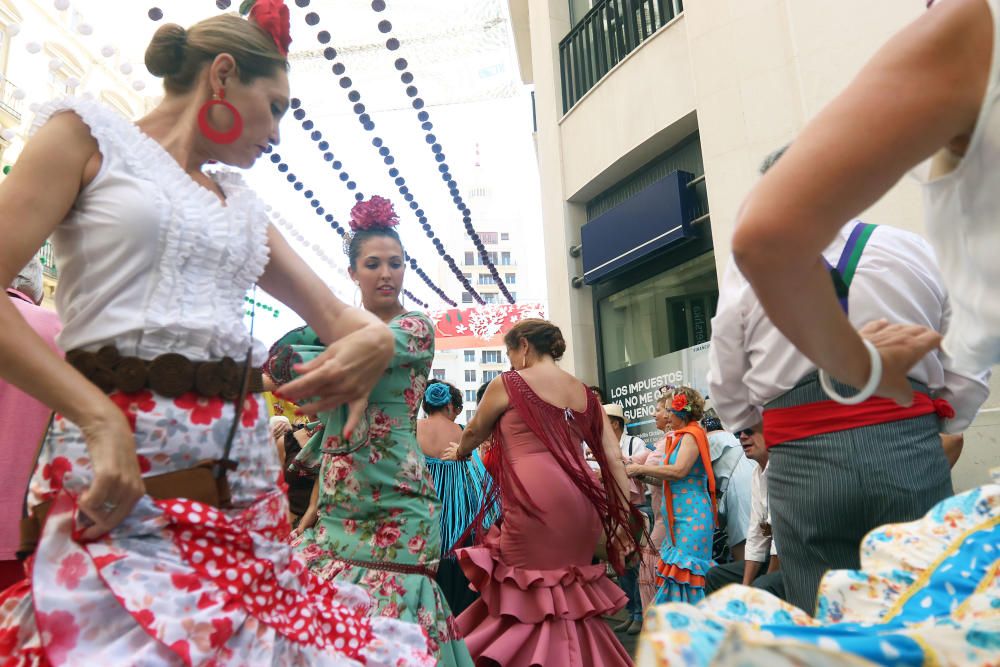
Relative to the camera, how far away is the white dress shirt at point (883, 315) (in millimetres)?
2154

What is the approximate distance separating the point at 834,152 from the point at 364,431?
82.8 inches

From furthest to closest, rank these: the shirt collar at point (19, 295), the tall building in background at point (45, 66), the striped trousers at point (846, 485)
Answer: the tall building in background at point (45, 66)
the shirt collar at point (19, 295)
the striped trousers at point (846, 485)

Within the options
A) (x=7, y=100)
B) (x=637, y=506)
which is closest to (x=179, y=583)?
(x=637, y=506)

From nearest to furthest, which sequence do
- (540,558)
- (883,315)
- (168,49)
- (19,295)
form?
(168,49)
(883,315)
(19,295)
(540,558)

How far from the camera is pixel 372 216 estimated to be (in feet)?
10.9

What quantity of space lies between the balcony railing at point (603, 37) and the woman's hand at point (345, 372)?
316 inches

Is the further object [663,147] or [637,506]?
[663,147]

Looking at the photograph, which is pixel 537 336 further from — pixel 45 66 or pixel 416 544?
pixel 45 66

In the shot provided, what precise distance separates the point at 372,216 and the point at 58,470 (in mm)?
2272

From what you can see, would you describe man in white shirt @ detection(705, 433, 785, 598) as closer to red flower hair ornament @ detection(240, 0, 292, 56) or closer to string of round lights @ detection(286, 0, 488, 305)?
red flower hair ornament @ detection(240, 0, 292, 56)

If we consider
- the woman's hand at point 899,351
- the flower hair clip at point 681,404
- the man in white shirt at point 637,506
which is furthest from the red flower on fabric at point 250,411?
the man in white shirt at point 637,506

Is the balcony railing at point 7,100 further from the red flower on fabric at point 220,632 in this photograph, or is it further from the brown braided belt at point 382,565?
the red flower on fabric at point 220,632

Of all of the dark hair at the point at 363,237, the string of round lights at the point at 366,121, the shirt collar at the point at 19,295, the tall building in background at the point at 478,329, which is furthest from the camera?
the tall building in background at the point at 478,329

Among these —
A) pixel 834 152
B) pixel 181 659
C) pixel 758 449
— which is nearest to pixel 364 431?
pixel 181 659
